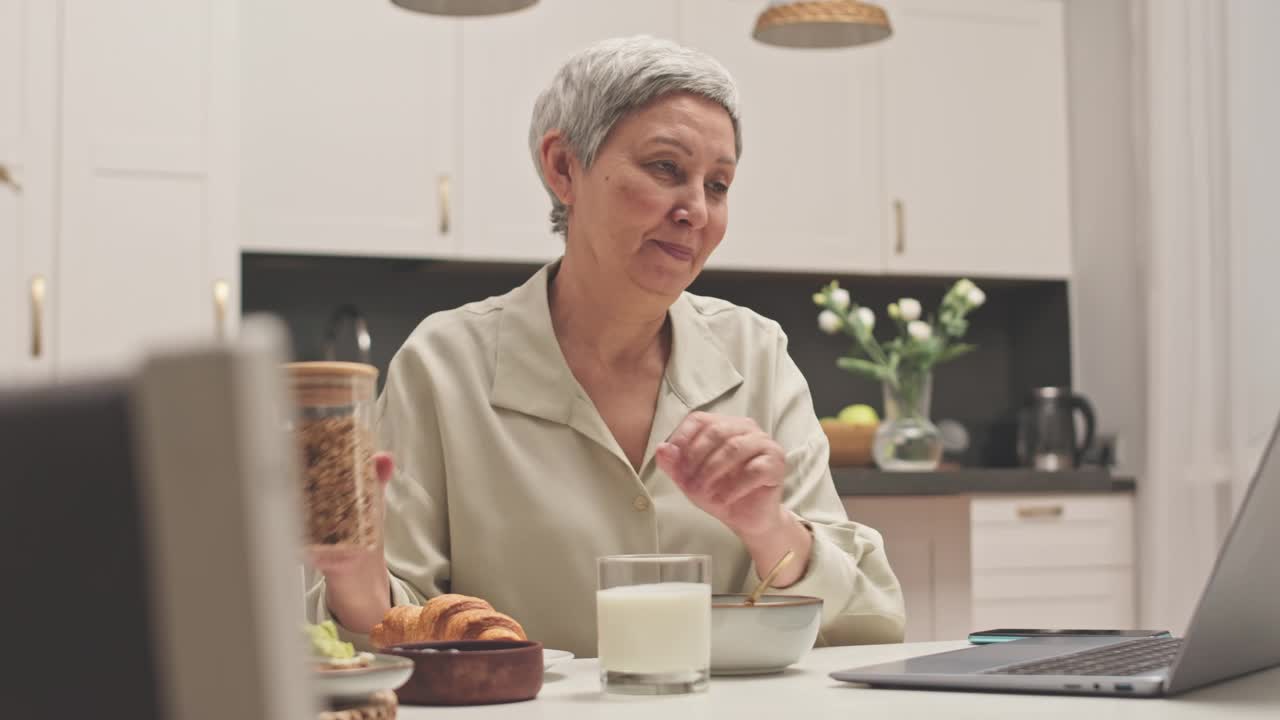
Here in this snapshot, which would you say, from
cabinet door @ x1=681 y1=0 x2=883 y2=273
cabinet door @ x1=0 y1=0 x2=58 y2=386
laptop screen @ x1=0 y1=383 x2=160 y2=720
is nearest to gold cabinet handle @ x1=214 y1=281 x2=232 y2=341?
cabinet door @ x1=0 y1=0 x2=58 y2=386

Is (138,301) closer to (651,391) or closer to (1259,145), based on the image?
(651,391)

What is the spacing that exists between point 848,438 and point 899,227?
81 cm

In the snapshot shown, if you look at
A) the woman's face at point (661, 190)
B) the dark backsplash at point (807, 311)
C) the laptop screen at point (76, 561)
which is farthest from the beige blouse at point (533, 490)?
the dark backsplash at point (807, 311)

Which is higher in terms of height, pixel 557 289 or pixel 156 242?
pixel 156 242

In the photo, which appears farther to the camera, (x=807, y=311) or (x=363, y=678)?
(x=807, y=311)

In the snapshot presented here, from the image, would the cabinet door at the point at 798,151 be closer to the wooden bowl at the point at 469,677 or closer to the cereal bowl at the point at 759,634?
the cereal bowl at the point at 759,634

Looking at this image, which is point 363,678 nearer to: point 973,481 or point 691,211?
point 691,211

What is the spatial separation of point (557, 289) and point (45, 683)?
1515mm

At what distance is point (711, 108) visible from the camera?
5.43 feet

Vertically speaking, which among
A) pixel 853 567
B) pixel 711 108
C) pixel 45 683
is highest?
pixel 711 108

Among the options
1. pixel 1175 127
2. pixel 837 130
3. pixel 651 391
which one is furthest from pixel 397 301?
pixel 651 391

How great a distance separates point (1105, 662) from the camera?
1.09 meters

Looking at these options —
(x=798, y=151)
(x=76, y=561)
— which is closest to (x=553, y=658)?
(x=76, y=561)

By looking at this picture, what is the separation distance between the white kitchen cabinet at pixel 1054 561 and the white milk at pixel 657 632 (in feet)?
9.69
